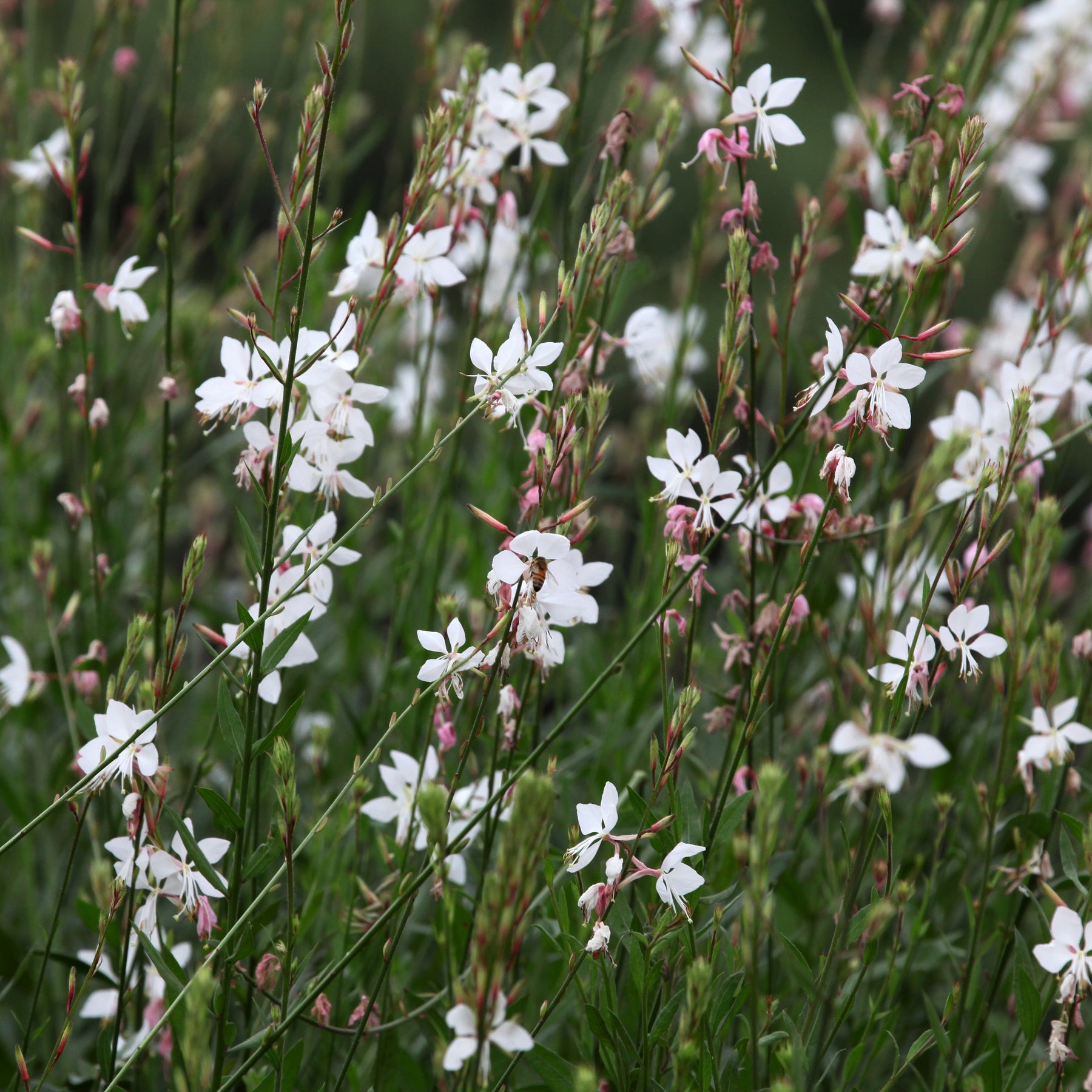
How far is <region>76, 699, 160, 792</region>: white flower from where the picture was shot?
856 millimetres

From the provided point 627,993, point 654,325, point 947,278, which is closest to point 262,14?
point 654,325

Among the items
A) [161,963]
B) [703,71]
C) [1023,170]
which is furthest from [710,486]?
[1023,170]

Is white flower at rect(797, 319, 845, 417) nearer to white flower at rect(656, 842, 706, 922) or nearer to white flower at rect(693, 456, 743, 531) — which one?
white flower at rect(693, 456, 743, 531)

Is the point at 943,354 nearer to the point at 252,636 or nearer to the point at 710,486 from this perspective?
the point at 710,486

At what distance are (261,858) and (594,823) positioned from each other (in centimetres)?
28

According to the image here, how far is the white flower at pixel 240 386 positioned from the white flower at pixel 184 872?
1.12 feet

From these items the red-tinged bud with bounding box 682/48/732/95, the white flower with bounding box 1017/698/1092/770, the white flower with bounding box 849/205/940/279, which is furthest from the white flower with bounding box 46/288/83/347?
the white flower with bounding box 1017/698/1092/770

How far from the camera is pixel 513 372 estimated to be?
2.79ft

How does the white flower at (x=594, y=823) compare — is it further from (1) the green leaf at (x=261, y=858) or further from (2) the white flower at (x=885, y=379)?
(2) the white flower at (x=885, y=379)

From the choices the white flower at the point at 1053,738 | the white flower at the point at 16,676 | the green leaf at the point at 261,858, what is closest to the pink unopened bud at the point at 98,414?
the white flower at the point at 16,676

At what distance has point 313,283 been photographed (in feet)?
5.17

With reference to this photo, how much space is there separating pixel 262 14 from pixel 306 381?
155 cm

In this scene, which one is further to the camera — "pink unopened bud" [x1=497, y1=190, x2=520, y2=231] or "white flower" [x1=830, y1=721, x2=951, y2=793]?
"pink unopened bud" [x1=497, y1=190, x2=520, y2=231]

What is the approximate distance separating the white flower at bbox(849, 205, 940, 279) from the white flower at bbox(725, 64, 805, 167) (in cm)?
11
